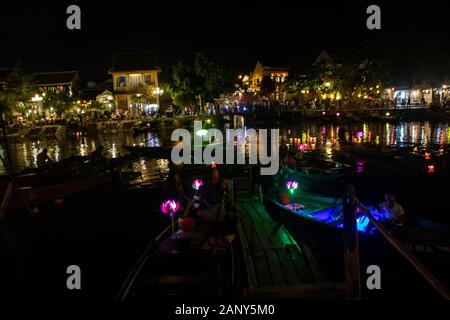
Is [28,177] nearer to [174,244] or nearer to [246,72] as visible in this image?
[174,244]

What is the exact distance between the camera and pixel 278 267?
7375mm

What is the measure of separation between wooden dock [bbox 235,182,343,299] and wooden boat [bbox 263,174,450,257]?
795mm

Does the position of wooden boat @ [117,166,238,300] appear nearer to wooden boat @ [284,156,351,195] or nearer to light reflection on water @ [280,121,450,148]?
wooden boat @ [284,156,351,195]

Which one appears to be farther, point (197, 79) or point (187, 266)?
point (197, 79)

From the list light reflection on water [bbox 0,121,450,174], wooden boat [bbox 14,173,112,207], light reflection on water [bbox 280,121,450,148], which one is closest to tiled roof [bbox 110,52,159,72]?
light reflection on water [bbox 0,121,450,174]

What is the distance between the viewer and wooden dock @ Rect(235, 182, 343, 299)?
6.30 m

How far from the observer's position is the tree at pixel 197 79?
49.8 m

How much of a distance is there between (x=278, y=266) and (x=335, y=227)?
8.51 ft

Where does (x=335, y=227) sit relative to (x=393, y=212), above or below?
below

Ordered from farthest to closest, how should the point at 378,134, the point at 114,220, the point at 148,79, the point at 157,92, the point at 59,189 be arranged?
the point at 148,79 < the point at 157,92 < the point at 378,134 < the point at 59,189 < the point at 114,220

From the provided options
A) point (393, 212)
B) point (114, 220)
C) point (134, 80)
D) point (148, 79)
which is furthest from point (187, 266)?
point (134, 80)

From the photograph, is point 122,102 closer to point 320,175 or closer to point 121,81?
A: point 121,81
